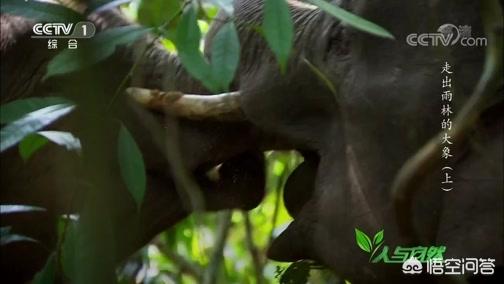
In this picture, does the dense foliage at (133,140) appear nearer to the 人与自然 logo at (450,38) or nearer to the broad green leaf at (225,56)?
the broad green leaf at (225,56)

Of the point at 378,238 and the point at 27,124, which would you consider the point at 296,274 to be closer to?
the point at 378,238

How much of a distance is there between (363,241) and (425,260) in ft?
0.27

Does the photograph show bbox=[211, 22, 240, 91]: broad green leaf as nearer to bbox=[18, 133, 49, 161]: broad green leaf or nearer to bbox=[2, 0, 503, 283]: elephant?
bbox=[2, 0, 503, 283]: elephant

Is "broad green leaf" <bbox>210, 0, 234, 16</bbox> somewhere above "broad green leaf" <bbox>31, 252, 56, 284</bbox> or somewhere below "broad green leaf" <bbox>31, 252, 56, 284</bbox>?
above

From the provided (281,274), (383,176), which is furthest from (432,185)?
(281,274)

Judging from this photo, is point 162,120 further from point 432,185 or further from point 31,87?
point 432,185

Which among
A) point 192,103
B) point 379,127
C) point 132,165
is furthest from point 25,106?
point 379,127

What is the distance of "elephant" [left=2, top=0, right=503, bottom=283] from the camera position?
0.87 metres

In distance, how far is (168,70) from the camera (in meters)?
1.22

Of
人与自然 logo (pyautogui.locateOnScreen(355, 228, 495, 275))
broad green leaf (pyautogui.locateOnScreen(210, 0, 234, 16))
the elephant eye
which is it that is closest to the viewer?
broad green leaf (pyautogui.locateOnScreen(210, 0, 234, 16))

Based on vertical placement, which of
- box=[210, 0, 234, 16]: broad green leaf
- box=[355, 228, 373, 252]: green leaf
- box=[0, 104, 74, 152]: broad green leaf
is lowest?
box=[355, 228, 373, 252]: green leaf

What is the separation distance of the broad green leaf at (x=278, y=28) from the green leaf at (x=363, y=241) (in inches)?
10.0

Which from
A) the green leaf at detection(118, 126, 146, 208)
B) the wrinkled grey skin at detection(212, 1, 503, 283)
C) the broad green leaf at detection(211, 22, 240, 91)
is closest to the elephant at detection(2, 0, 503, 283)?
the wrinkled grey skin at detection(212, 1, 503, 283)

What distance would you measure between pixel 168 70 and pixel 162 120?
0.27 ft
